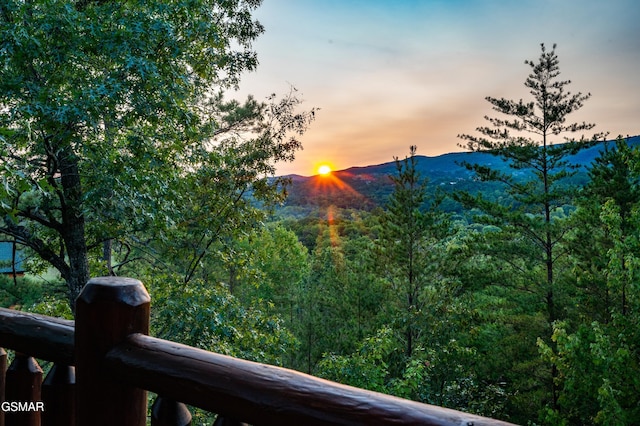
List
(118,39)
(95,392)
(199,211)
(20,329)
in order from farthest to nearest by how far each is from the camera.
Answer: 1. (199,211)
2. (118,39)
3. (20,329)
4. (95,392)

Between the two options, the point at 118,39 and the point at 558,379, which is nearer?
the point at 118,39

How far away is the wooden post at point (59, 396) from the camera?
3.48 ft

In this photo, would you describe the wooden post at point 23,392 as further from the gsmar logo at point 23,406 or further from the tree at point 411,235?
the tree at point 411,235

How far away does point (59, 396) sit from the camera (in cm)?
106

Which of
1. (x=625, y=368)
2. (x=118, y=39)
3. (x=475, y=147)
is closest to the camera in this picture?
(x=118, y=39)

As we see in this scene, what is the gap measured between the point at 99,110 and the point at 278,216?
23.2ft

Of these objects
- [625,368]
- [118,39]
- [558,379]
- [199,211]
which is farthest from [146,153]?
Result: [558,379]

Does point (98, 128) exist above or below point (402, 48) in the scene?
below

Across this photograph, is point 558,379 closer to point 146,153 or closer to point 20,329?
point 146,153

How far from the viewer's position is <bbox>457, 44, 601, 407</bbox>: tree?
516 inches

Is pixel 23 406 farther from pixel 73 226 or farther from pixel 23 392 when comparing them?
pixel 73 226

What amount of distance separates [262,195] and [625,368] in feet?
27.0

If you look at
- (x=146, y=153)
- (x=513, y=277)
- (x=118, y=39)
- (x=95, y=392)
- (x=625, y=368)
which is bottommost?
(x=625, y=368)

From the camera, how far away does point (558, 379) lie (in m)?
11.2
